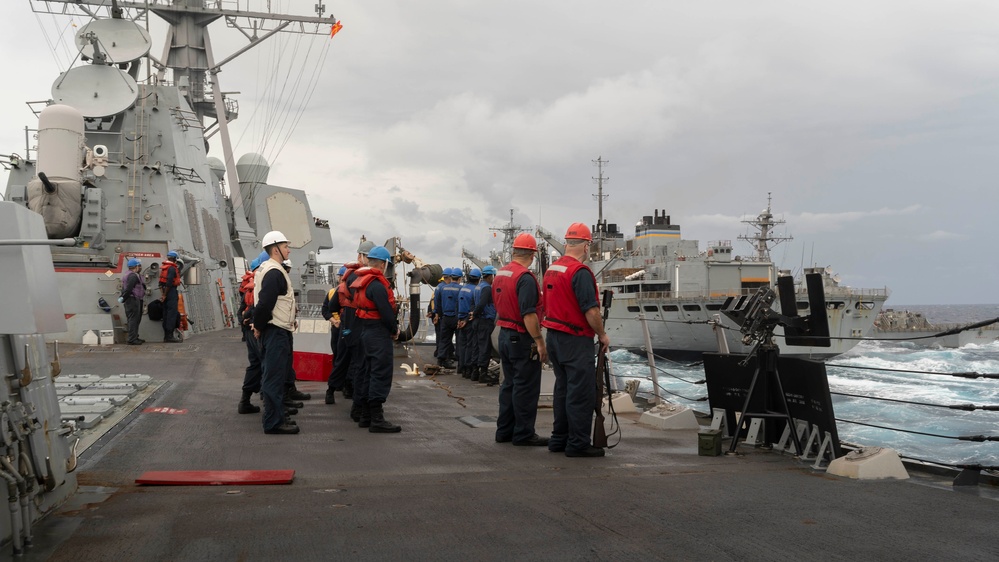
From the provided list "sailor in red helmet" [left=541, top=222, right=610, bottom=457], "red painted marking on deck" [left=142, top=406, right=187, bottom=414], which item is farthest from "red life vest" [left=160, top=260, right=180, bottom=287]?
"sailor in red helmet" [left=541, top=222, right=610, bottom=457]

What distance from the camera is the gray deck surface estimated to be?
11.1ft

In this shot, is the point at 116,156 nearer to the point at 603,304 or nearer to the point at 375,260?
the point at 375,260

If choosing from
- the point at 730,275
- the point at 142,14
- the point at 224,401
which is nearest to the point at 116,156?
the point at 142,14

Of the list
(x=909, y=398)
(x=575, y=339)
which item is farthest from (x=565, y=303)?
(x=909, y=398)

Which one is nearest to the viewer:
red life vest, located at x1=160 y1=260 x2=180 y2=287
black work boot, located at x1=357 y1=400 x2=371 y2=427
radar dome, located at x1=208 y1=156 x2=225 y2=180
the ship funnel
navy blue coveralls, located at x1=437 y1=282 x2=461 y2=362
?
black work boot, located at x1=357 y1=400 x2=371 y2=427

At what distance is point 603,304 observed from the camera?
252 inches

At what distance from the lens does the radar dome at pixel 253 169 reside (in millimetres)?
30734

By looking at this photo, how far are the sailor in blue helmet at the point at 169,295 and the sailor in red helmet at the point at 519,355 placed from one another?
1072 cm

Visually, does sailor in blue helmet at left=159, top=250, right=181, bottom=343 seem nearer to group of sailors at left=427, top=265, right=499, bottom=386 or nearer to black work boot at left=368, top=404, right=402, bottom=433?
group of sailors at left=427, top=265, right=499, bottom=386

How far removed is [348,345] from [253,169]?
2391 cm

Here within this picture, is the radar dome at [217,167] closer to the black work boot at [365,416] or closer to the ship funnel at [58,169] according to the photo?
the ship funnel at [58,169]

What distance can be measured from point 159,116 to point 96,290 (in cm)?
614

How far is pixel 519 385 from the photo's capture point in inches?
262

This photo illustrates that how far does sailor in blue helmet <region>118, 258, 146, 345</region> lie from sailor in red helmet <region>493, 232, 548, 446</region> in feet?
34.7
